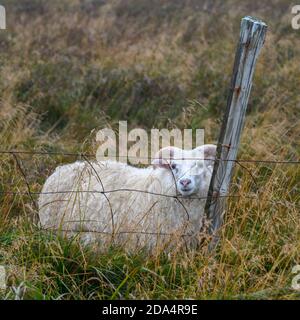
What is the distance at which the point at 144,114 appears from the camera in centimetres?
895

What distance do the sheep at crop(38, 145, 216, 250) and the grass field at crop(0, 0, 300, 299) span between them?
25 cm

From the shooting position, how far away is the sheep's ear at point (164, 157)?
547 cm

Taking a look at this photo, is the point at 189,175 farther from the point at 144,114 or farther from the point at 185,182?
the point at 144,114

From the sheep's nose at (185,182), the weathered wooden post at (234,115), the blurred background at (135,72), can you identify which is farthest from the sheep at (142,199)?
the blurred background at (135,72)

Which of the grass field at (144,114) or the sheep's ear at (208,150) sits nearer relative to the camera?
the grass field at (144,114)

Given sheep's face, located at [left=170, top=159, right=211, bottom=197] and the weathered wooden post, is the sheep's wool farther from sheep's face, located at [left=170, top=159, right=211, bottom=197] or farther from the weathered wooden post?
the weathered wooden post

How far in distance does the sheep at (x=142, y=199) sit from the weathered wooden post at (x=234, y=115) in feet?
0.75

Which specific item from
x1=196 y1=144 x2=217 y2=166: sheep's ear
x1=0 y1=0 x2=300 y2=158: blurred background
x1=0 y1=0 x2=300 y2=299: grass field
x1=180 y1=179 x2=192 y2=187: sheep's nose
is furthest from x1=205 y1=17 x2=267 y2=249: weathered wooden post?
x1=0 y1=0 x2=300 y2=158: blurred background

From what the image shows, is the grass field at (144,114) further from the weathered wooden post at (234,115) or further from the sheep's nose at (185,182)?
the sheep's nose at (185,182)

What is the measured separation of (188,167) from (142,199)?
464 millimetres

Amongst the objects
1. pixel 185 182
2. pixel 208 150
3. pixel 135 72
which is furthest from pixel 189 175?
pixel 135 72

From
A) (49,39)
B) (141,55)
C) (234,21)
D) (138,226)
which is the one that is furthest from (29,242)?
(234,21)

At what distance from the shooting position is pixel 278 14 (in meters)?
13.4

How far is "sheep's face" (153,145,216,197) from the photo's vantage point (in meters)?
5.06
